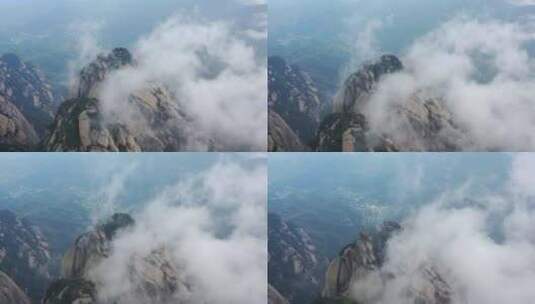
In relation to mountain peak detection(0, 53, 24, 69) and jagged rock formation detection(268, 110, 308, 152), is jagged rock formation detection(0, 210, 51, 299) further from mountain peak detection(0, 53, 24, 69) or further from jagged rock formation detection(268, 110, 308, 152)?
jagged rock formation detection(268, 110, 308, 152)

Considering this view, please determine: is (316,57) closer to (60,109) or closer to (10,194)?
(60,109)

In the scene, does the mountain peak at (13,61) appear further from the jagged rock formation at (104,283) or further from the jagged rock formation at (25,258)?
the jagged rock formation at (104,283)

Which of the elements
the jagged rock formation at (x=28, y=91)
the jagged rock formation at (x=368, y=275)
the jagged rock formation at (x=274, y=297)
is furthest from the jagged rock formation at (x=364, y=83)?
the jagged rock formation at (x=28, y=91)

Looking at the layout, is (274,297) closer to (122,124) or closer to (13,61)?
(122,124)

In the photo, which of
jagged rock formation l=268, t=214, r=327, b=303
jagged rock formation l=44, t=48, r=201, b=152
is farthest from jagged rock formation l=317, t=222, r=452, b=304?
jagged rock formation l=44, t=48, r=201, b=152

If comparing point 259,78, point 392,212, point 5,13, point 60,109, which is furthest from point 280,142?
point 5,13

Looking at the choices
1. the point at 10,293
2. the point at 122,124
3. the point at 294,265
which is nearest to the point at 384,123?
the point at 294,265

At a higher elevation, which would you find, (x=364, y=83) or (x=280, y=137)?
(x=364, y=83)
